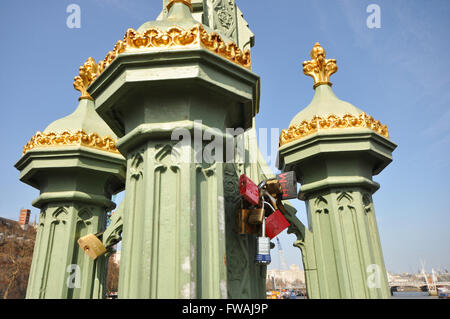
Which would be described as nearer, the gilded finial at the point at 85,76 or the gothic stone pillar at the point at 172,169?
the gothic stone pillar at the point at 172,169

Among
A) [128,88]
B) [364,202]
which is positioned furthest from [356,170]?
[128,88]

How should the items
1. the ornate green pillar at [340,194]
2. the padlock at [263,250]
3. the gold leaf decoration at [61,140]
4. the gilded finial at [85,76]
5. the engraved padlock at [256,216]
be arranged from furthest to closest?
the gilded finial at [85,76] → the gold leaf decoration at [61,140] → the ornate green pillar at [340,194] → the engraved padlock at [256,216] → the padlock at [263,250]

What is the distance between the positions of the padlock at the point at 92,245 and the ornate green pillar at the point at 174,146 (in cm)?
183

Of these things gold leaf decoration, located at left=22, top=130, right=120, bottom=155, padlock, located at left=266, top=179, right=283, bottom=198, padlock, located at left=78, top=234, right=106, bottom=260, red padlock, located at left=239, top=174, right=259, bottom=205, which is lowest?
padlock, located at left=78, top=234, right=106, bottom=260

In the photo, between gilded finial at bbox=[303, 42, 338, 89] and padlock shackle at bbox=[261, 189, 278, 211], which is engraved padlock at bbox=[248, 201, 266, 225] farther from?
gilded finial at bbox=[303, 42, 338, 89]

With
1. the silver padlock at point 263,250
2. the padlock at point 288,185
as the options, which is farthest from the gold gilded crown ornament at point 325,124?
the silver padlock at point 263,250

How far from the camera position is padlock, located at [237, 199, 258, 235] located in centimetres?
382

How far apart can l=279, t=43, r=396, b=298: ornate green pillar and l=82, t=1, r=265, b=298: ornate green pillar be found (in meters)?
1.72

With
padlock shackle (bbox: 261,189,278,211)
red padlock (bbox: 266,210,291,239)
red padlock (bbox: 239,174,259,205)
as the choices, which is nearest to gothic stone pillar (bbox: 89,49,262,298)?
red padlock (bbox: 239,174,259,205)

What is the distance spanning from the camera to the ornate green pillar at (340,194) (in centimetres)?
461

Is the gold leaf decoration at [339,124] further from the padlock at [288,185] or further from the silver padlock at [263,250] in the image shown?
the silver padlock at [263,250]

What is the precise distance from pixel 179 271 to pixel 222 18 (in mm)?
4673

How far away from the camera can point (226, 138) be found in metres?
3.43
